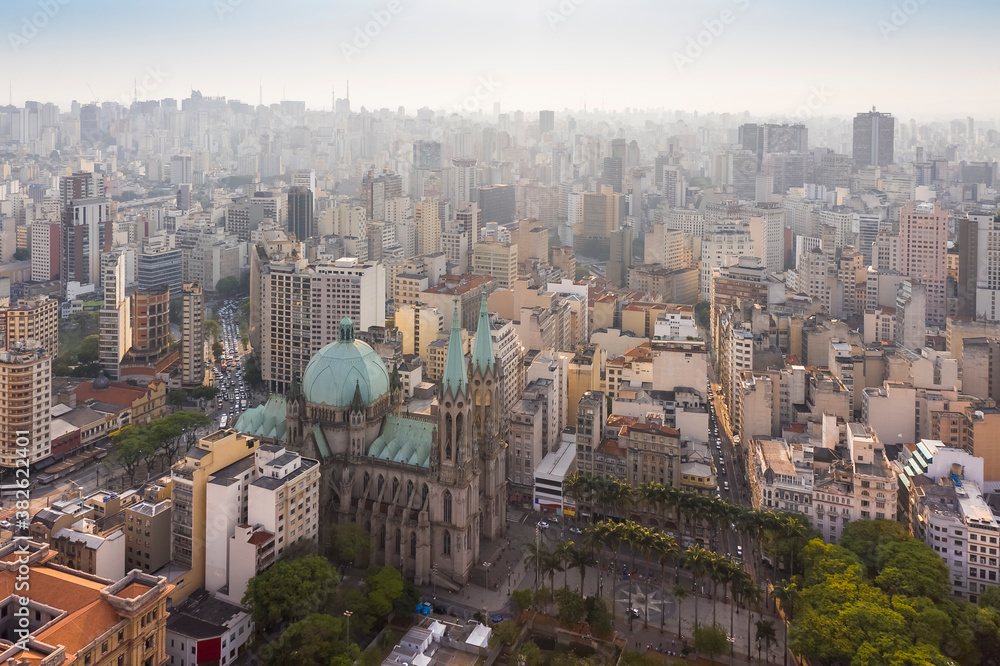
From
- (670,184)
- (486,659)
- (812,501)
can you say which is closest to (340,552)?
(486,659)

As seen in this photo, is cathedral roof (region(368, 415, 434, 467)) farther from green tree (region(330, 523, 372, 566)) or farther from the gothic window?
green tree (region(330, 523, 372, 566))

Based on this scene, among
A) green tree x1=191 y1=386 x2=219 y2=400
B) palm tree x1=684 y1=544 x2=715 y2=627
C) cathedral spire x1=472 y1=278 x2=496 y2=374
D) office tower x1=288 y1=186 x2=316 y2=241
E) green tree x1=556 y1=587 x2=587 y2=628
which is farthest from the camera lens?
office tower x1=288 y1=186 x2=316 y2=241

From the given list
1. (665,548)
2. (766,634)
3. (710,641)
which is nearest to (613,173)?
(665,548)

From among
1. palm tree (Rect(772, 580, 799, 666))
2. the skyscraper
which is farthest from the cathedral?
the skyscraper

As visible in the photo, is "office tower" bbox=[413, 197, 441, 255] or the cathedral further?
"office tower" bbox=[413, 197, 441, 255]

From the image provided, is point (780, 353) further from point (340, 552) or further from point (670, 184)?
point (670, 184)

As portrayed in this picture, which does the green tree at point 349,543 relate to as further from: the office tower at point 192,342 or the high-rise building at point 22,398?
the office tower at point 192,342

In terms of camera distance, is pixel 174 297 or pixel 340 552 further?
pixel 174 297
